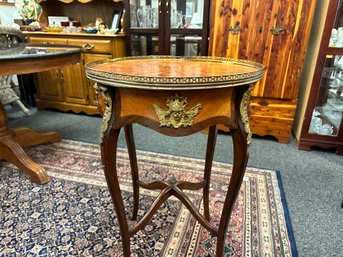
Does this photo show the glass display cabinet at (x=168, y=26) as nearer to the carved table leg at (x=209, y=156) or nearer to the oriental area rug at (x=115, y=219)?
the oriental area rug at (x=115, y=219)

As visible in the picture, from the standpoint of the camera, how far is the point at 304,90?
222 centimetres

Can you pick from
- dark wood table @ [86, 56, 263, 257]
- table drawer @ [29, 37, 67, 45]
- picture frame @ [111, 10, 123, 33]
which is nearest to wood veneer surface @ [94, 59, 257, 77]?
dark wood table @ [86, 56, 263, 257]

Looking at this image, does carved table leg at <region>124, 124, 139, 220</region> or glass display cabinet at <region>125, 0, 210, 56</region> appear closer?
carved table leg at <region>124, 124, 139, 220</region>

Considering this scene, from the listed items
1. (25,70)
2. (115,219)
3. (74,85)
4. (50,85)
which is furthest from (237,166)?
(50,85)

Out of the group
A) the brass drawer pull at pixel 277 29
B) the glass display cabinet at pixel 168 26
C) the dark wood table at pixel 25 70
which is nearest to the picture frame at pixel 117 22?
the glass display cabinet at pixel 168 26

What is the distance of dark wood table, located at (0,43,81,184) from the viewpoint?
4.18ft

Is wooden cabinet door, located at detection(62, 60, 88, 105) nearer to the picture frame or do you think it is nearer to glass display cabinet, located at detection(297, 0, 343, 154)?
the picture frame

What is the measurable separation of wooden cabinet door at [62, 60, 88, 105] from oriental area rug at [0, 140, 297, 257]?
3.46 feet

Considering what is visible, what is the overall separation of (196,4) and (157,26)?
1.33ft

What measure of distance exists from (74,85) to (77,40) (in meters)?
0.48

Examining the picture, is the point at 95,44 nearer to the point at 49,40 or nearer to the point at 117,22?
the point at 117,22

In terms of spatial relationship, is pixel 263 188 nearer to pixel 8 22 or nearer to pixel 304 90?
pixel 304 90

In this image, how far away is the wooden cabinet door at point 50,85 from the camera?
276cm

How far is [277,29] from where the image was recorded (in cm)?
196
